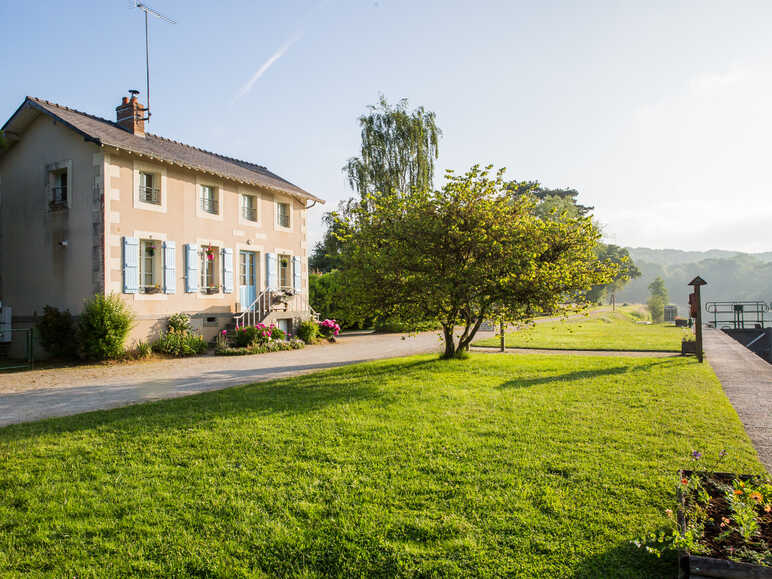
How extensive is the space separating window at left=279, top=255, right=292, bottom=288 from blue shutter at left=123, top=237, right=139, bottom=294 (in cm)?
621

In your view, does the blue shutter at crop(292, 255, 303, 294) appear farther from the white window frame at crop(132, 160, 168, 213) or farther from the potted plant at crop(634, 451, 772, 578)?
the potted plant at crop(634, 451, 772, 578)

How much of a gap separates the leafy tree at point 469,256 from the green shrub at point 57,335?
27.4ft

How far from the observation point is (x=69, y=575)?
274 cm

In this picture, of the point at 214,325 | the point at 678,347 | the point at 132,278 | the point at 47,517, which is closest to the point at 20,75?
the point at 132,278

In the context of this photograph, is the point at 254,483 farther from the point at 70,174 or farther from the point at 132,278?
the point at 70,174

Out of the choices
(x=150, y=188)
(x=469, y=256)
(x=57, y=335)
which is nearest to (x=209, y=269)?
(x=150, y=188)

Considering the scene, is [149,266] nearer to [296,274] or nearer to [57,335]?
[57,335]

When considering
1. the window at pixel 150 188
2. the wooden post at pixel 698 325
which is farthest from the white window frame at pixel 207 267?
the wooden post at pixel 698 325

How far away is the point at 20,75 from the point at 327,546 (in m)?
17.3

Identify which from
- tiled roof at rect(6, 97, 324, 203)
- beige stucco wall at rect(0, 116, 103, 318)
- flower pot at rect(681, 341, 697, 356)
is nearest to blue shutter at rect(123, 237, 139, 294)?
beige stucco wall at rect(0, 116, 103, 318)

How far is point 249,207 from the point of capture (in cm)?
1778

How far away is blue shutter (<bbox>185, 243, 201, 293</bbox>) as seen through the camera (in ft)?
49.5

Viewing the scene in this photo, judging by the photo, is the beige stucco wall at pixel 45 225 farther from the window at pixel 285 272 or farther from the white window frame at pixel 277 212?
the window at pixel 285 272

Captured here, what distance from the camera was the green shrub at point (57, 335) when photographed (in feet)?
42.1
